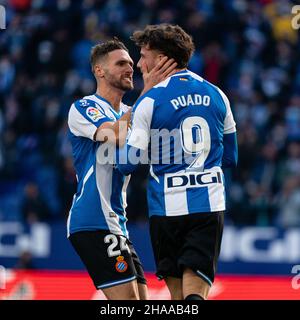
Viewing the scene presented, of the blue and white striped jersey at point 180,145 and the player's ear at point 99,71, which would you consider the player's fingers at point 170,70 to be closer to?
the blue and white striped jersey at point 180,145

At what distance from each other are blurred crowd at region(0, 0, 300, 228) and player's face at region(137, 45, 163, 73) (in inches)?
307

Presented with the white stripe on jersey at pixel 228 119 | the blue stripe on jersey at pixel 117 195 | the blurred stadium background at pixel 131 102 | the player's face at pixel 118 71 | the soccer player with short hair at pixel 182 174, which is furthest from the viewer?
the blurred stadium background at pixel 131 102

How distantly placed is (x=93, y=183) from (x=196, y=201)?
3.22 ft

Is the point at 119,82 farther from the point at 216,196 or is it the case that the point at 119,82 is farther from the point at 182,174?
the point at 216,196

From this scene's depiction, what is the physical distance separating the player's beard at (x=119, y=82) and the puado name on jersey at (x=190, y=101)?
973 millimetres

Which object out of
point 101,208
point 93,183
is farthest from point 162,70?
point 101,208

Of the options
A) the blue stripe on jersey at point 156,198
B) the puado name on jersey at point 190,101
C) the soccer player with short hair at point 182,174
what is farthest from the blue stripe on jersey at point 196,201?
the puado name on jersey at point 190,101

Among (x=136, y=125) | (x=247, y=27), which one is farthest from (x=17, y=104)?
(x=136, y=125)

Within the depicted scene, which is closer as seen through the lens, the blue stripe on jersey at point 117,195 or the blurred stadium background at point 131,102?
the blue stripe on jersey at point 117,195

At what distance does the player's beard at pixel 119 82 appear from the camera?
744 centimetres

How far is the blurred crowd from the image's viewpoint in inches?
586

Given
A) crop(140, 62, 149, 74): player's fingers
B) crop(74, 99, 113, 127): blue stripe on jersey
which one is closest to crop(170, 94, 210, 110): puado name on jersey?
crop(140, 62, 149, 74): player's fingers

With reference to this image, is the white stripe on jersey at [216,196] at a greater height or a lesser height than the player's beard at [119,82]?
lesser

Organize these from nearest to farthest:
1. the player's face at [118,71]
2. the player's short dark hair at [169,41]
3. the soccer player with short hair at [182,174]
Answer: the soccer player with short hair at [182,174], the player's short dark hair at [169,41], the player's face at [118,71]
